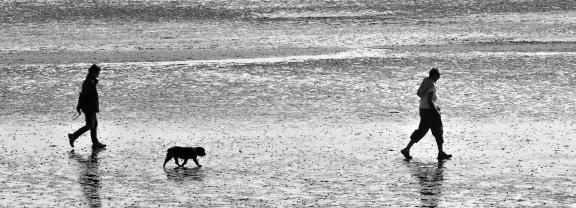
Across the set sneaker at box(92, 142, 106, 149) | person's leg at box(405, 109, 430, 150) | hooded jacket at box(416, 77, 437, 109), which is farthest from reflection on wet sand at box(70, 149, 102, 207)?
hooded jacket at box(416, 77, 437, 109)

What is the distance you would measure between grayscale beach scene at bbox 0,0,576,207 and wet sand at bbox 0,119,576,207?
0.05 m

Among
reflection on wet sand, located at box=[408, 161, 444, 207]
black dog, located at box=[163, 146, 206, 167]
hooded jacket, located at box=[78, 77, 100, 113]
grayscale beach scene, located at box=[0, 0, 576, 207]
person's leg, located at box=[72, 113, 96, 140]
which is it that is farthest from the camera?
hooded jacket, located at box=[78, 77, 100, 113]

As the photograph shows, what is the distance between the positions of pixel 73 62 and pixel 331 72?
7.73 m

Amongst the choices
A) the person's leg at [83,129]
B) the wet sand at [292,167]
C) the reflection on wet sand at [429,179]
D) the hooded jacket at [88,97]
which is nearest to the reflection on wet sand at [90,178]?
the wet sand at [292,167]

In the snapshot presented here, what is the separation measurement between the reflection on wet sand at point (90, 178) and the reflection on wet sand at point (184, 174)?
3.49 ft

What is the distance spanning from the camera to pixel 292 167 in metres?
18.3

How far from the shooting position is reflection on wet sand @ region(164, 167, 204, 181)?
17.4 m

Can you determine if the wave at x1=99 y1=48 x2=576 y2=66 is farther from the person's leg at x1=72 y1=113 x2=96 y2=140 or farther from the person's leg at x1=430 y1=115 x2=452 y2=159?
the person's leg at x1=430 y1=115 x2=452 y2=159

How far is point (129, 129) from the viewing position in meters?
22.3

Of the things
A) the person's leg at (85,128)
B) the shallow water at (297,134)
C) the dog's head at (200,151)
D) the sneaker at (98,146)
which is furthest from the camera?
the sneaker at (98,146)

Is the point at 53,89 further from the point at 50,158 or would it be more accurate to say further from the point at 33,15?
the point at 33,15

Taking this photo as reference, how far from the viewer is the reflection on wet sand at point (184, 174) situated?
17406 millimetres

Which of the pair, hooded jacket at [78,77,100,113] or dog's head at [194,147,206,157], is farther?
hooded jacket at [78,77,100,113]

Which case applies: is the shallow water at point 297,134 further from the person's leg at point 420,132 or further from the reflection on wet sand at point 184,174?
the person's leg at point 420,132
